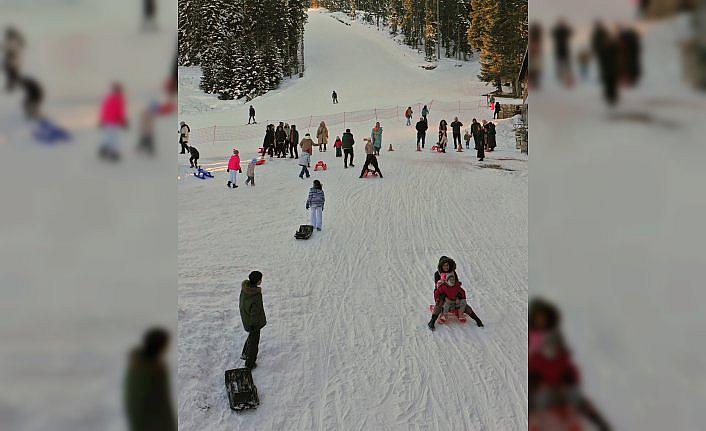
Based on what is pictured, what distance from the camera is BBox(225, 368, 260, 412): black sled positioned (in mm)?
5956

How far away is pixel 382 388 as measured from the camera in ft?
21.1

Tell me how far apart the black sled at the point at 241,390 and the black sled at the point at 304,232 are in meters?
5.37

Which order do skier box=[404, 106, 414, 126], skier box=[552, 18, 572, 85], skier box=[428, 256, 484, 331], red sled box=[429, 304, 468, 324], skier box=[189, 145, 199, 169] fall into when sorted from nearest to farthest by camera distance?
skier box=[552, 18, 572, 85] → skier box=[428, 256, 484, 331] → red sled box=[429, 304, 468, 324] → skier box=[189, 145, 199, 169] → skier box=[404, 106, 414, 126]

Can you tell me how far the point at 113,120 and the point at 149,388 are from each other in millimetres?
598

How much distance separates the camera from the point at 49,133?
1.27m

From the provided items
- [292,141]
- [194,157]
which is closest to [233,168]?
[194,157]

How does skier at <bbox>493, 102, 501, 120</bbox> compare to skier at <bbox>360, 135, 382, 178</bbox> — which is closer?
skier at <bbox>360, 135, 382, 178</bbox>

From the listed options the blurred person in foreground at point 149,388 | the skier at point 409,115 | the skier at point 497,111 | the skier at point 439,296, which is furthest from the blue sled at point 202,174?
the skier at point 497,111

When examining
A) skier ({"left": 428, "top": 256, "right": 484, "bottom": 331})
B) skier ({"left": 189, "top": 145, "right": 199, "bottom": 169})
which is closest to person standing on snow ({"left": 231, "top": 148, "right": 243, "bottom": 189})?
skier ({"left": 189, "top": 145, "right": 199, "bottom": 169})

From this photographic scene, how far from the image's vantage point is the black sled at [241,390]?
19.5 ft

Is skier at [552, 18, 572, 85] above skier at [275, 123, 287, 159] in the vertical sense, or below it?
below

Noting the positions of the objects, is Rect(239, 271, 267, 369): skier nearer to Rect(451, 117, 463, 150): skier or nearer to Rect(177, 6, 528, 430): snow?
Rect(177, 6, 528, 430): snow

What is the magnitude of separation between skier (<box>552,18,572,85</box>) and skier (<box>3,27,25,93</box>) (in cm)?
110

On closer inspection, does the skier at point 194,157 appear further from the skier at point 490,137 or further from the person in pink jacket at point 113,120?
the person in pink jacket at point 113,120
